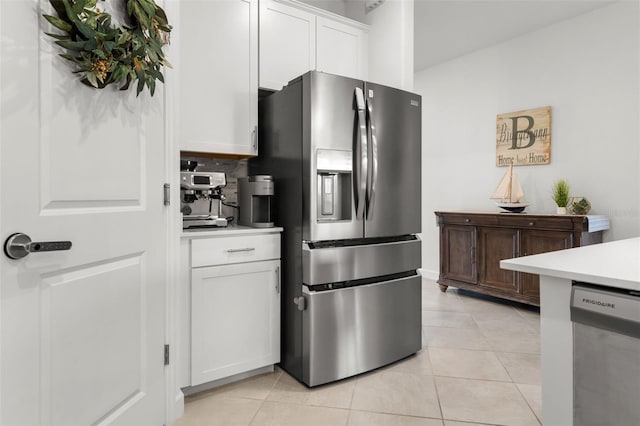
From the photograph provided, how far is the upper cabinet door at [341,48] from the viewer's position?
9.14 ft

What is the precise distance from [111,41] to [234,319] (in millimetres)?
1497

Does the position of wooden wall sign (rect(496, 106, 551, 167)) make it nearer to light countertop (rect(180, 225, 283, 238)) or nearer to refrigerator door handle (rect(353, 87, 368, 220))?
refrigerator door handle (rect(353, 87, 368, 220))

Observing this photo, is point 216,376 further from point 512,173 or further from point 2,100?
point 512,173

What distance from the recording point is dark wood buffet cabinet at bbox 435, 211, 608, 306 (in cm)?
328

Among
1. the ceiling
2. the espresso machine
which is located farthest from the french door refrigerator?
the ceiling

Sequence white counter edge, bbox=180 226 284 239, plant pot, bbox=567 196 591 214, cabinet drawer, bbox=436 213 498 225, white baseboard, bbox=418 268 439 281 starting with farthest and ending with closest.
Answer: white baseboard, bbox=418 268 439 281
cabinet drawer, bbox=436 213 498 225
plant pot, bbox=567 196 591 214
white counter edge, bbox=180 226 284 239

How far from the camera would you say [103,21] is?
1.23m

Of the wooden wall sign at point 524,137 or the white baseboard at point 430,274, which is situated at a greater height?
the wooden wall sign at point 524,137

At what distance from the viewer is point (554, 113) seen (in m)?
3.78

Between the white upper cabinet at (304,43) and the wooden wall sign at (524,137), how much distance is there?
2077 millimetres

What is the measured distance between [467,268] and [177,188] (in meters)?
3.27

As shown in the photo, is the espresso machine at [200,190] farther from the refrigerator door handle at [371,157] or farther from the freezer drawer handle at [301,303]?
Answer: the refrigerator door handle at [371,157]

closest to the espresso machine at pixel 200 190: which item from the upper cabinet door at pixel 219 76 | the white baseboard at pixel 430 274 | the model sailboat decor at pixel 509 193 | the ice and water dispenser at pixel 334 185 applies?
the upper cabinet door at pixel 219 76

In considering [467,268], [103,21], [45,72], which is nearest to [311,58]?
[103,21]
